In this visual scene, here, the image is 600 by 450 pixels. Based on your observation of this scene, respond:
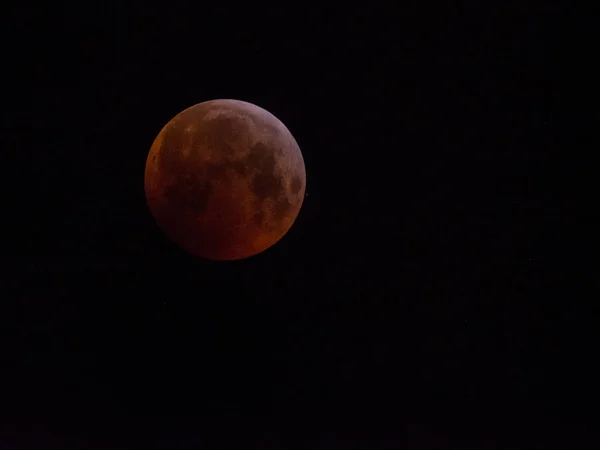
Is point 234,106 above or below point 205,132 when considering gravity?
above

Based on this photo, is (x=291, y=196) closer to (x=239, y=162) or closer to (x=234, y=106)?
(x=239, y=162)

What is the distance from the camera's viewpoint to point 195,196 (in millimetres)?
3016

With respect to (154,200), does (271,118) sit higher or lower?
higher

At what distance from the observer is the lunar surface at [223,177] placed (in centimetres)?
301

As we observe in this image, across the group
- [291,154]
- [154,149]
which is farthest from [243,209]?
[154,149]

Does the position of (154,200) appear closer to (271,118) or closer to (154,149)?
(154,149)

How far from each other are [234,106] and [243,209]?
2.07 feet

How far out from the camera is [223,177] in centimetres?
299

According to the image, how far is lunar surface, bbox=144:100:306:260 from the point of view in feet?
9.87

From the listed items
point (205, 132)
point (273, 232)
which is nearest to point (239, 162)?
point (205, 132)

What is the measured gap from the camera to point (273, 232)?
3.30 m


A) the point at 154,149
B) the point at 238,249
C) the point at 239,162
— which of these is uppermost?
the point at 154,149

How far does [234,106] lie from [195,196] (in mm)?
605

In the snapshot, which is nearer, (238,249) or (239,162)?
(239,162)
